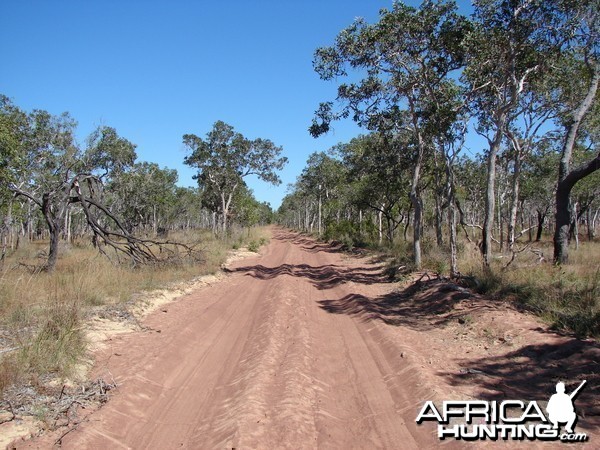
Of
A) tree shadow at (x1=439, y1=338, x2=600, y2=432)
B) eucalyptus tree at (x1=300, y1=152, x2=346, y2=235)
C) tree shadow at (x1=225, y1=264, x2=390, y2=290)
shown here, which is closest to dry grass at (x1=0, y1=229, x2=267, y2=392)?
tree shadow at (x1=225, y1=264, x2=390, y2=290)

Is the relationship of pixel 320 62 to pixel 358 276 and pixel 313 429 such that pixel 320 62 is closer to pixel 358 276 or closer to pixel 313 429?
pixel 358 276

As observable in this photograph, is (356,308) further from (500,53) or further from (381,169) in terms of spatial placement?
(381,169)

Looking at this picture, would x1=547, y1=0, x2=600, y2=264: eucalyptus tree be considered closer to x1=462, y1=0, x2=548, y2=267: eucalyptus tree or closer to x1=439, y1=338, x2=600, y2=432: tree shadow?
x1=462, y1=0, x2=548, y2=267: eucalyptus tree

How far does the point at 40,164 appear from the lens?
29.4 m

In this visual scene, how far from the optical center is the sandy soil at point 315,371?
4.56 m

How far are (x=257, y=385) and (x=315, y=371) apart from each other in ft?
3.86

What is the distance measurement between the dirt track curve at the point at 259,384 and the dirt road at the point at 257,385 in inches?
0.7

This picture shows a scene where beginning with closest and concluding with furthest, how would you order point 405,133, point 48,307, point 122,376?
point 122,376
point 48,307
point 405,133

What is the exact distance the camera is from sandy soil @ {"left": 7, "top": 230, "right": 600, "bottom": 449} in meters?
4.56

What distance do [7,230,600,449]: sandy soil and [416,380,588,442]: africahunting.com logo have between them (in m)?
0.15

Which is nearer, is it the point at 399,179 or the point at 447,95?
the point at 447,95

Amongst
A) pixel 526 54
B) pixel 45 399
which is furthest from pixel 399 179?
pixel 45 399

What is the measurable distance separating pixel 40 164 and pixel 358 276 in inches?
981

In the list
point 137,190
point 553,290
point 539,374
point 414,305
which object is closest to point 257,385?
point 539,374
